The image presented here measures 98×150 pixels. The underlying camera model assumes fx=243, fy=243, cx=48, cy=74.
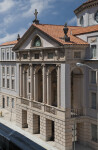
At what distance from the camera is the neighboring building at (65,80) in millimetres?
33344

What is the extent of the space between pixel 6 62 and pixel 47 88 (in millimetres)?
26253

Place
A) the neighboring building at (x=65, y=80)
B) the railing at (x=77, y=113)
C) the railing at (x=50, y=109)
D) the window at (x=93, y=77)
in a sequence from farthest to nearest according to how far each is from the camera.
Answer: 1. the railing at (x=50, y=109)
2. the railing at (x=77, y=113)
3. the window at (x=93, y=77)
4. the neighboring building at (x=65, y=80)

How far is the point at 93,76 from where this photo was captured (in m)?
33.9

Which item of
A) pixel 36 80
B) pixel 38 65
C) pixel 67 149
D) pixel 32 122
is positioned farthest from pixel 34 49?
pixel 67 149

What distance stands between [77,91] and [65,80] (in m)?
3.73

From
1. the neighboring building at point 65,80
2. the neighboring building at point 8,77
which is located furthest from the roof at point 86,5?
Result: the neighboring building at point 8,77

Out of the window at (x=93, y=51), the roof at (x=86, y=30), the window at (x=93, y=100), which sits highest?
the roof at (x=86, y=30)

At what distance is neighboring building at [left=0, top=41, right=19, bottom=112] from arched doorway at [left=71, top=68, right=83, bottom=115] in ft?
71.4

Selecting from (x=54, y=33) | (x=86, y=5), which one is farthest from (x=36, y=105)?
(x=86, y=5)

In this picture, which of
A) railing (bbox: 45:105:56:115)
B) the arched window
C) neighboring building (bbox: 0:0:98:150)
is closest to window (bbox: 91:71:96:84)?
neighboring building (bbox: 0:0:98:150)

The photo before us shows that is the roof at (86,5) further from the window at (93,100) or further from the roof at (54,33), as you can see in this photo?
the window at (93,100)

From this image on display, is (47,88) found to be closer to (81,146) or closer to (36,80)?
(36,80)

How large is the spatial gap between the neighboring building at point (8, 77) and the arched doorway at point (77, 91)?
71.4 feet

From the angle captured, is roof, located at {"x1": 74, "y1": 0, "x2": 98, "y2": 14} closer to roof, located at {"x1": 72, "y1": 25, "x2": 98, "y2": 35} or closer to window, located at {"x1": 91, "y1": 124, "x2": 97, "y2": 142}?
roof, located at {"x1": 72, "y1": 25, "x2": 98, "y2": 35}
